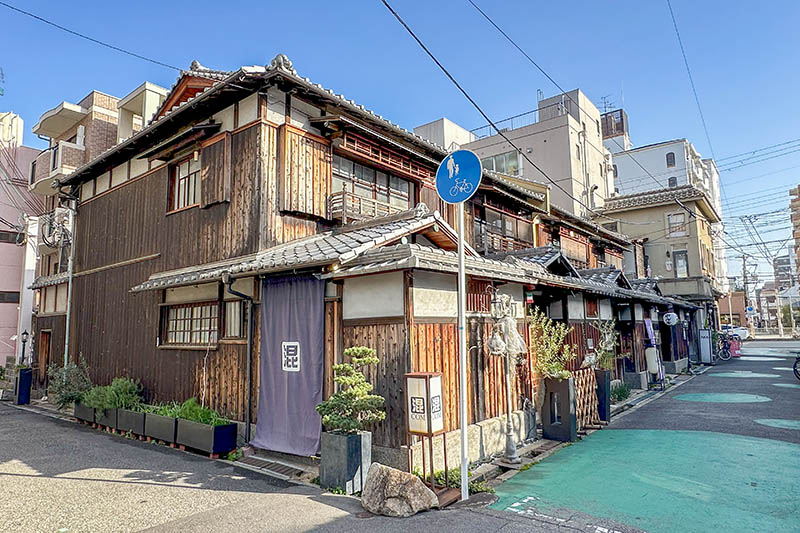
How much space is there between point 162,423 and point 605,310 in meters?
13.1

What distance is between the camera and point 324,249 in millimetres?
7992

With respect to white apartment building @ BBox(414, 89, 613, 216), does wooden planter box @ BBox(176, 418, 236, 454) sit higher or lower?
lower

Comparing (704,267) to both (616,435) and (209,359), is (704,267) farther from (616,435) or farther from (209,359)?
(209,359)

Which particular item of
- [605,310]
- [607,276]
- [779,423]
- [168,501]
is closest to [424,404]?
[168,501]

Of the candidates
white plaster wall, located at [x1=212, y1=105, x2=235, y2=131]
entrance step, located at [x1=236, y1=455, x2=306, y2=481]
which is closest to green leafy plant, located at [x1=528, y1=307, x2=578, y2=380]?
entrance step, located at [x1=236, y1=455, x2=306, y2=481]

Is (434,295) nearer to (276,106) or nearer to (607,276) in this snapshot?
(276,106)

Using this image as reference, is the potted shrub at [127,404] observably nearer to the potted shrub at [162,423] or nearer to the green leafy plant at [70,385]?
the potted shrub at [162,423]

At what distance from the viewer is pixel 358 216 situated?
34.5ft

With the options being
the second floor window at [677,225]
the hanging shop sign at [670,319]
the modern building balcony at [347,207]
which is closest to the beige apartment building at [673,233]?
the second floor window at [677,225]

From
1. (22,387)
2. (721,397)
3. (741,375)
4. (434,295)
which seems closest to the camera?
(434,295)

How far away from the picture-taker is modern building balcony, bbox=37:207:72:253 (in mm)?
18391

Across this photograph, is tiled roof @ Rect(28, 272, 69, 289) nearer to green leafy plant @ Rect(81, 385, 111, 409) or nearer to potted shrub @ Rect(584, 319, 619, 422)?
green leafy plant @ Rect(81, 385, 111, 409)

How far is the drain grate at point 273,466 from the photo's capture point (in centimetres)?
748

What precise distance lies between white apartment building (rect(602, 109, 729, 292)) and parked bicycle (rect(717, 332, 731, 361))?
15.4 m
